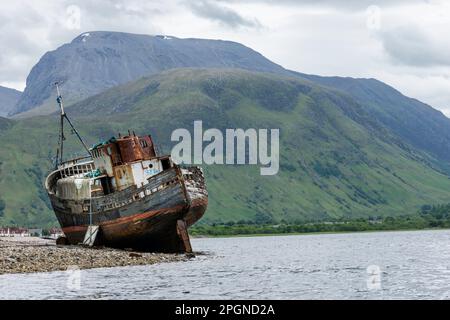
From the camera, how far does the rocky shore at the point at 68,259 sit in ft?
242

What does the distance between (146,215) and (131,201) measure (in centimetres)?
238

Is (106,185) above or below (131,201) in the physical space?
above

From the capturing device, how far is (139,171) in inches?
3789

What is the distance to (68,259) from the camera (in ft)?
263

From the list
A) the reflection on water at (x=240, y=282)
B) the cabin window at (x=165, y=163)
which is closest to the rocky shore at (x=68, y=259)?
the reflection on water at (x=240, y=282)

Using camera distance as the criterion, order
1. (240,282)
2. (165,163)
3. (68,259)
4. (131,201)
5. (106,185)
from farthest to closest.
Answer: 1. (106,185)
2. (165,163)
3. (131,201)
4. (68,259)
5. (240,282)

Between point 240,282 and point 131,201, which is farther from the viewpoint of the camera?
point 131,201

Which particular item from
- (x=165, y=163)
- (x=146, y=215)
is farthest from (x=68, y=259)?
(x=165, y=163)

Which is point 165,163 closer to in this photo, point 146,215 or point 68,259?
point 146,215

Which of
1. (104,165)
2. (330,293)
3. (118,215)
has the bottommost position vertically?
(330,293)

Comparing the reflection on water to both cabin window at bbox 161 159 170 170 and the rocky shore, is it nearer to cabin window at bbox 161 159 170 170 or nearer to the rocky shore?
the rocky shore
